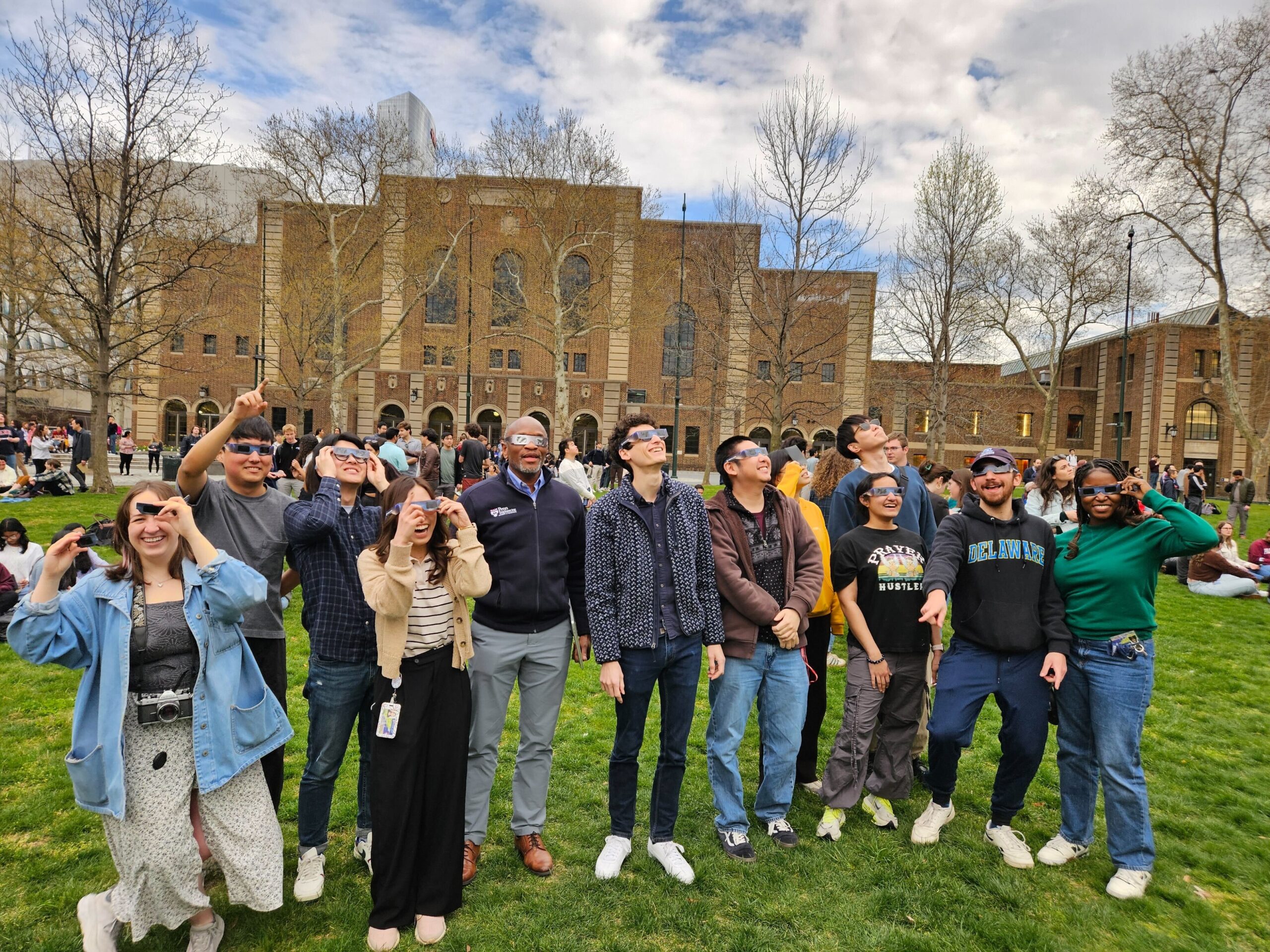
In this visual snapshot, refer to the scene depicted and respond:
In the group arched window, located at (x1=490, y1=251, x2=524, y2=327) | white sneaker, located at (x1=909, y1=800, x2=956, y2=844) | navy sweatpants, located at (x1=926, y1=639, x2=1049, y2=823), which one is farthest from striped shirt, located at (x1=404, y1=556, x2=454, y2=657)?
arched window, located at (x1=490, y1=251, x2=524, y2=327)

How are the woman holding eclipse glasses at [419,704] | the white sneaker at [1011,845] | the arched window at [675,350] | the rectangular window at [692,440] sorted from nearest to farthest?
the woman holding eclipse glasses at [419,704] → the white sneaker at [1011,845] → the arched window at [675,350] → the rectangular window at [692,440]

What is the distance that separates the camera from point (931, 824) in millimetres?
4113

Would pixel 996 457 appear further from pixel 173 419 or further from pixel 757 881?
pixel 173 419

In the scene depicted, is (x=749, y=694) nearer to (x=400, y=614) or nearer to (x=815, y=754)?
(x=815, y=754)

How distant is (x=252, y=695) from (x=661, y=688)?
2094 millimetres

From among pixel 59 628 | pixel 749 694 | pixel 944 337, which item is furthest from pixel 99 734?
pixel 944 337

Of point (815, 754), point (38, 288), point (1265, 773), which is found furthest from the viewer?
point (38, 288)

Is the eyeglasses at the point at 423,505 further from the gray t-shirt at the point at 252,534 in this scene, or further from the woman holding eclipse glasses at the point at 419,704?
the gray t-shirt at the point at 252,534

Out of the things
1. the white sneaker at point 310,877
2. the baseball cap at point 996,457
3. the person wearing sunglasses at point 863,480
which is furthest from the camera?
the person wearing sunglasses at point 863,480

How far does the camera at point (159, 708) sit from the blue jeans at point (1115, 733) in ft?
14.4

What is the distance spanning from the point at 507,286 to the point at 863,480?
3796cm

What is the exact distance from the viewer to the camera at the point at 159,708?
2.80 meters

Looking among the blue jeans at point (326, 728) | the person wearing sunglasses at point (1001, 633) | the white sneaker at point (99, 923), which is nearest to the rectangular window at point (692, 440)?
the person wearing sunglasses at point (1001, 633)

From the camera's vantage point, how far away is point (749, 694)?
13.0ft
